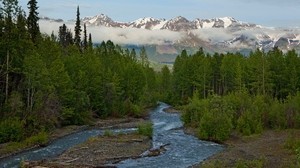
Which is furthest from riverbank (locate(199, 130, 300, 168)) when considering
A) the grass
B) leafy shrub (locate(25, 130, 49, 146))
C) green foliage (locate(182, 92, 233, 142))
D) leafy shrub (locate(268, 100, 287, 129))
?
leafy shrub (locate(25, 130, 49, 146))

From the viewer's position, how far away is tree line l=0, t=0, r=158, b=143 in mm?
57031

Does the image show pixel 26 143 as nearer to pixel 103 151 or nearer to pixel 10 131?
pixel 10 131

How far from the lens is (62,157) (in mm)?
45688

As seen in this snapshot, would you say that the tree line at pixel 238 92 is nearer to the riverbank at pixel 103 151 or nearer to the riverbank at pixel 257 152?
the riverbank at pixel 257 152

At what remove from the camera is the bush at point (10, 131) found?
5284 centimetres

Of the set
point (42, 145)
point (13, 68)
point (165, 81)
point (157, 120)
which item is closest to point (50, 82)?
point (13, 68)

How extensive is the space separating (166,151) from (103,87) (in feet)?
128

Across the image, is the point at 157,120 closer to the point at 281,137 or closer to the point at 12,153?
the point at 281,137

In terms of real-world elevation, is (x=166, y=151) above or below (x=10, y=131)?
below

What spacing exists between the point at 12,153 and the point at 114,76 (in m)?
46.7

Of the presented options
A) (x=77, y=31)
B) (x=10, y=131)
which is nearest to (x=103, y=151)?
(x=10, y=131)

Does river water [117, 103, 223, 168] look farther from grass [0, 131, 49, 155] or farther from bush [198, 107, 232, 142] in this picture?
grass [0, 131, 49, 155]

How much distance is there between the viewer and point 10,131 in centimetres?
5316

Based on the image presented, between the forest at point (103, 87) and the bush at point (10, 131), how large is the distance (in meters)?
0.11
